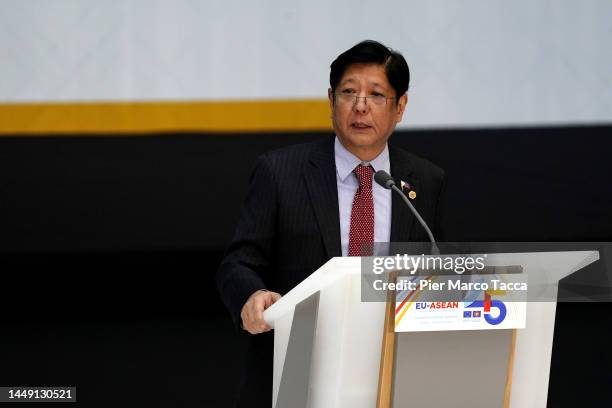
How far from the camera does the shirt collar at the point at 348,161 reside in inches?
81.2

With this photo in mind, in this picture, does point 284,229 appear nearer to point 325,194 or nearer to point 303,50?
point 325,194

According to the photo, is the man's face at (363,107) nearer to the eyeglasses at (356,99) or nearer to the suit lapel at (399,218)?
the eyeglasses at (356,99)

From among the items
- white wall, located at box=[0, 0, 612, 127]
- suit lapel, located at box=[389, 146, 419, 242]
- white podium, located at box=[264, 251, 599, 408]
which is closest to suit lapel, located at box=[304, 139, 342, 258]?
suit lapel, located at box=[389, 146, 419, 242]

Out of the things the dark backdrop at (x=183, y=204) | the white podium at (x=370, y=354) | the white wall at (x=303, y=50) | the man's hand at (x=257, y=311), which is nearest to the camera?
the white podium at (x=370, y=354)

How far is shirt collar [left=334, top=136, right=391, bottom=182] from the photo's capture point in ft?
6.77

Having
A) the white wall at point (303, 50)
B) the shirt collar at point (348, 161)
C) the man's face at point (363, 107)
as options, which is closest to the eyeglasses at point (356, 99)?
the man's face at point (363, 107)

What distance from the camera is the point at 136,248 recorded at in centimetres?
475

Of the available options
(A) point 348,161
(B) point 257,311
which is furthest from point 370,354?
(A) point 348,161

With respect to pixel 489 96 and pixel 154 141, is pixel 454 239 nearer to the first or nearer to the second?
pixel 489 96

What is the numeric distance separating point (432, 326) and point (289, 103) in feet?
10.2

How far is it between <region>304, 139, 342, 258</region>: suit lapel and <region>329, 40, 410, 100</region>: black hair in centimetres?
16

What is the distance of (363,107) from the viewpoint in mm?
2010

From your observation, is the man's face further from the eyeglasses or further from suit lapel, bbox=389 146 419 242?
suit lapel, bbox=389 146 419 242

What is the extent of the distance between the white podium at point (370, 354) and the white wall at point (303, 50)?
3002mm
